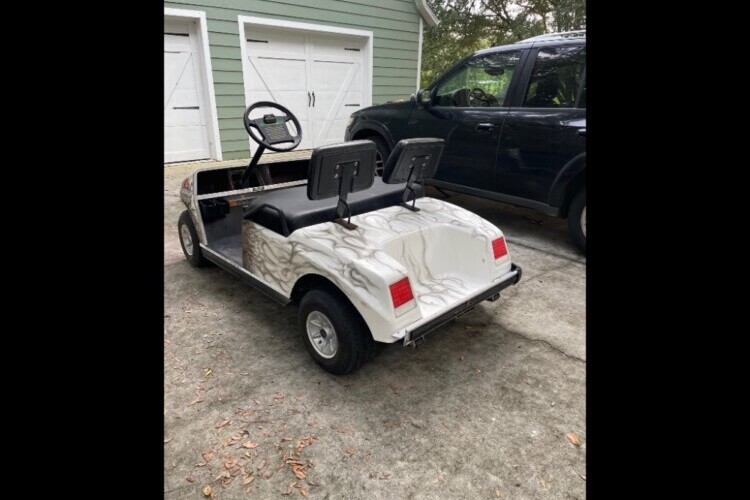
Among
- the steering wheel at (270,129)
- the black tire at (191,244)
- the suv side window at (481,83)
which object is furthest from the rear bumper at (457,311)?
the suv side window at (481,83)

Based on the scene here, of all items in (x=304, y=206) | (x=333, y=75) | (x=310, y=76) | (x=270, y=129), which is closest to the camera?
(x=304, y=206)

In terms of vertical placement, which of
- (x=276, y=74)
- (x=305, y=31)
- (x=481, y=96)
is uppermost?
(x=305, y=31)

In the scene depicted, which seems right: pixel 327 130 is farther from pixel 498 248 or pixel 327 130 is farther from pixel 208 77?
pixel 498 248

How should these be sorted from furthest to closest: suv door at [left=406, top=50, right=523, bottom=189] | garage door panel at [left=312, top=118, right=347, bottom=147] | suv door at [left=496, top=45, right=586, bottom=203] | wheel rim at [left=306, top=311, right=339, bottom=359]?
garage door panel at [left=312, top=118, right=347, bottom=147], suv door at [left=406, top=50, right=523, bottom=189], suv door at [left=496, top=45, right=586, bottom=203], wheel rim at [left=306, top=311, right=339, bottom=359]

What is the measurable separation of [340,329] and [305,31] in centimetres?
772

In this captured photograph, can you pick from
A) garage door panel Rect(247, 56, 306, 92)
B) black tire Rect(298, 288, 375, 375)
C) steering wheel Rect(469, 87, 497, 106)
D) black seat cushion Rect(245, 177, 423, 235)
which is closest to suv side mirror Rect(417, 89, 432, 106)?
steering wheel Rect(469, 87, 497, 106)

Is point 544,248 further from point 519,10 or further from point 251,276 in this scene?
point 519,10

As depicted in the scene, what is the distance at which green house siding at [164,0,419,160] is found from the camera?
25.0ft

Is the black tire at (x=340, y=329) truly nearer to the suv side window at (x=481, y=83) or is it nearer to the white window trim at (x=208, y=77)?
the suv side window at (x=481, y=83)

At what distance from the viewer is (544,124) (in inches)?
166

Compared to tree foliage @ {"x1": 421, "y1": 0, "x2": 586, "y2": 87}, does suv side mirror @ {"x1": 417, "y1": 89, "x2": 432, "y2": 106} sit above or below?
below

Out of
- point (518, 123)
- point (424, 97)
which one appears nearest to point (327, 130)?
Result: point (424, 97)

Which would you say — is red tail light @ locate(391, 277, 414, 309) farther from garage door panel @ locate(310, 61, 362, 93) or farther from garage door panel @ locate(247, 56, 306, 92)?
garage door panel @ locate(310, 61, 362, 93)
